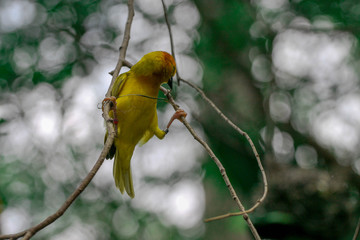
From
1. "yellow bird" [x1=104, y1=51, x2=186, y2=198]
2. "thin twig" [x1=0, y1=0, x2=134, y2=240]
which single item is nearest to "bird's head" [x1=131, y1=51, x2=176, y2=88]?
"yellow bird" [x1=104, y1=51, x2=186, y2=198]

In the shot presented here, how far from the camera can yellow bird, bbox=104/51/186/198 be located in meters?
2.84

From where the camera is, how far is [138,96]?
2852 mm

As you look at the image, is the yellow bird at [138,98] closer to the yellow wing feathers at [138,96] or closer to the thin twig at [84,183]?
the yellow wing feathers at [138,96]

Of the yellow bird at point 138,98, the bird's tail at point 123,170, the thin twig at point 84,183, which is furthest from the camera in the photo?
the bird's tail at point 123,170

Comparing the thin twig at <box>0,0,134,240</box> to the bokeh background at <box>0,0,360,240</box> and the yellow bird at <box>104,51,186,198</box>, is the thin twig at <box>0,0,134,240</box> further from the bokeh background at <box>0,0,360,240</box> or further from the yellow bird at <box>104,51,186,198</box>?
the bokeh background at <box>0,0,360,240</box>

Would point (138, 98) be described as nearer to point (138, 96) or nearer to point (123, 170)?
point (138, 96)

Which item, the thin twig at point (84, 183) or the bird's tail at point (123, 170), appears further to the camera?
the bird's tail at point (123, 170)

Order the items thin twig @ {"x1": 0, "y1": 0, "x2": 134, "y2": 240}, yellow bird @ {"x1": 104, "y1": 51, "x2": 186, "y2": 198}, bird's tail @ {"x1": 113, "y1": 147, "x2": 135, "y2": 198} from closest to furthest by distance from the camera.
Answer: thin twig @ {"x1": 0, "y1": 0, "x2": 134, "y2": 240} < yellow bird @ {"x1": 104, "y1": 51, "x2": 186, "y2": 198} < bird's tail @ {"x1": 113, "y1": 147, "x2": 135, "y2": 198}

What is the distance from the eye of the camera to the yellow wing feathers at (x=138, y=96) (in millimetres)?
2844

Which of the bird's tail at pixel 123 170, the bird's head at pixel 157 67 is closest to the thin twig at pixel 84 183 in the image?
the bird's head at pixel 157 67

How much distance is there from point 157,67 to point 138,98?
274 millimetres

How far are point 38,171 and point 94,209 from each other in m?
1.08

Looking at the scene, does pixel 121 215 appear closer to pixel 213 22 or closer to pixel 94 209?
pixel 94 209

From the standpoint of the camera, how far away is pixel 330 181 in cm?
365
